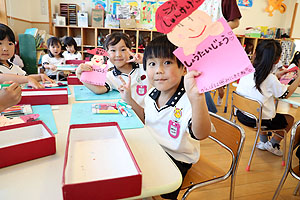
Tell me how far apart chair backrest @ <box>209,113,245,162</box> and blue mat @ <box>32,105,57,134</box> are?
78cm

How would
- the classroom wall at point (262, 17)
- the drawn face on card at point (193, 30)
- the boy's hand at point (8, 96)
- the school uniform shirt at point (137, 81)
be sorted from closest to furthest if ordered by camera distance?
1. the drawn face on card at point (193, 30)
2. the boy's hand at point (8, 96)
3. the school uniform shirt at point (137, 81)
4. the classroom wall at point (262, 17)

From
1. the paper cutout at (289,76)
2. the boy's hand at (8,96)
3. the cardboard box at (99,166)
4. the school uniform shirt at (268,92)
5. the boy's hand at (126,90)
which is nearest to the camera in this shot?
the cardboard box at (99,166)

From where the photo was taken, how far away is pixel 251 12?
6441mm

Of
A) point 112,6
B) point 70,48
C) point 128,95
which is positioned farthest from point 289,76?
point 112,6

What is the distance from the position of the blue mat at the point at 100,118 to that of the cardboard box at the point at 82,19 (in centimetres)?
490

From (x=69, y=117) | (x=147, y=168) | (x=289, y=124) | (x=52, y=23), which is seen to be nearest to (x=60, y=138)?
(x=69, y=117)

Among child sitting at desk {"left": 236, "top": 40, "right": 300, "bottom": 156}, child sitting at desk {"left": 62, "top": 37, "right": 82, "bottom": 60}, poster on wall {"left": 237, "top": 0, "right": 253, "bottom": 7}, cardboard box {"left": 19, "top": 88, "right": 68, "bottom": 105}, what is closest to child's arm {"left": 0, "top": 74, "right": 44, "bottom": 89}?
cardboard box {"left": 19, "top": 88, "right": 68, "bottom": 105}

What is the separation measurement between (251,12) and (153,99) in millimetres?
6721

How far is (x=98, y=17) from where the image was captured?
5.45m

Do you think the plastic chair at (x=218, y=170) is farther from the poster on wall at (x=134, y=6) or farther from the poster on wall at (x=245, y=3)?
the poster on wall at (x=245, y=3)

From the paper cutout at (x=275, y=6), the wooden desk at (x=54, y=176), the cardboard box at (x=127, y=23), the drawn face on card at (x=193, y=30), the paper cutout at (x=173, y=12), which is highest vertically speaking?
the paper cutout at (x=275, y=6)

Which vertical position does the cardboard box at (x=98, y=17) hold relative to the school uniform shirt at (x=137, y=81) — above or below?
above

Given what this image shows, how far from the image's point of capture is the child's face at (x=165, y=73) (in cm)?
96

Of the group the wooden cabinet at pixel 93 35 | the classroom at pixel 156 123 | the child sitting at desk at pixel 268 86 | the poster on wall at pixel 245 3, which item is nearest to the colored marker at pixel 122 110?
the classroom at pixel 156 123
